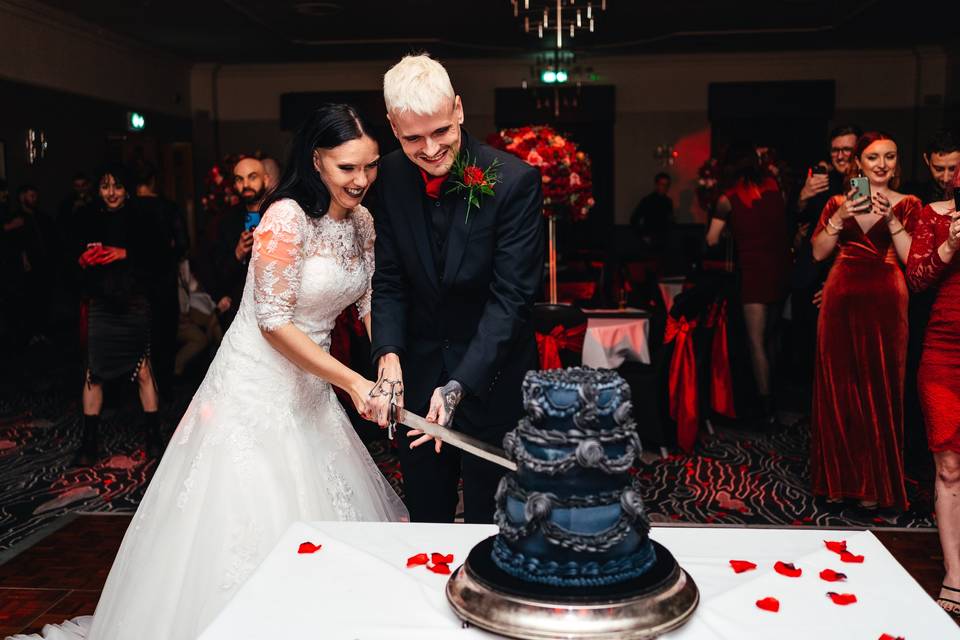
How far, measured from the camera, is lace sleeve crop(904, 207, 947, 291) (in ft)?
11.0

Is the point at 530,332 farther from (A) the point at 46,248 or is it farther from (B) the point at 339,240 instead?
(A) the point at 46,248

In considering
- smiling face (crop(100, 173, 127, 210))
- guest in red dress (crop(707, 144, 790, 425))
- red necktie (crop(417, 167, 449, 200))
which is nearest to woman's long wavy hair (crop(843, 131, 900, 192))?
guest in red dress (crop(707, 144, 790, 425))

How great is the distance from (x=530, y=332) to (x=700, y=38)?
11.1 metres

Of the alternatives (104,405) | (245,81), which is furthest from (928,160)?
(245,81)

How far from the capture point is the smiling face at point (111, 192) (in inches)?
212

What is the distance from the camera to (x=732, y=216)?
6227 millimetres

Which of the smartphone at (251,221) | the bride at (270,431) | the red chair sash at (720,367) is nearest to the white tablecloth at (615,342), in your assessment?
the red chair sash at (720,367)

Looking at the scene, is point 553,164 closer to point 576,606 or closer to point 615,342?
point 615,342

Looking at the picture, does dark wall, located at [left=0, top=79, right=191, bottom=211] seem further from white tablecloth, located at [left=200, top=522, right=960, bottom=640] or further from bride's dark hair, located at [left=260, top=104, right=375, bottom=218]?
white tablecloth, located at [left=200, top=522, right=960, bottom=640]

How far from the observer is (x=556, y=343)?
4.87 m

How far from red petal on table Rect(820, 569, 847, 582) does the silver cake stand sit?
300 mm

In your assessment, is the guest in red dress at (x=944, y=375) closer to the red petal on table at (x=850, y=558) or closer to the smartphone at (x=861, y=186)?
the smartphone at (x=861, y=186)

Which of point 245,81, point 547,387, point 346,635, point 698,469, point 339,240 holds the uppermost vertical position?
point 245,81

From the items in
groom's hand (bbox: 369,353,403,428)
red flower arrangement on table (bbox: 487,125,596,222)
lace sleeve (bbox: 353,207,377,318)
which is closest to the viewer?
groom's hand (bbox: 369,353,403,428)
